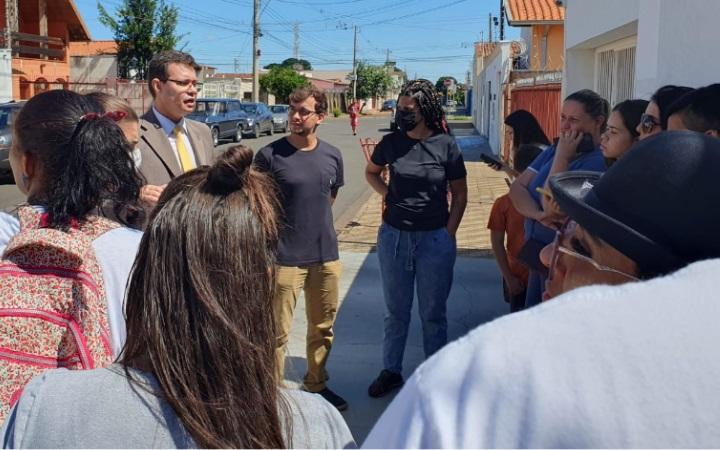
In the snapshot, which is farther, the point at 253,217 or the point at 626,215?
the point at 253,217

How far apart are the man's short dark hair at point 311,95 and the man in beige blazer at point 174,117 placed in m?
0.57

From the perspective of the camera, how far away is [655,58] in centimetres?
480

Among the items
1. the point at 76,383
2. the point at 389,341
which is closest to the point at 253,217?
the point at 76,383

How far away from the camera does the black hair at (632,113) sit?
11.2 ft

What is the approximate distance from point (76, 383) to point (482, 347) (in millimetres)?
763

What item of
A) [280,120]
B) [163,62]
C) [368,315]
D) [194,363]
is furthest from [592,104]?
[280,120]

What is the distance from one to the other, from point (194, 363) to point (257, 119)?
3070cm

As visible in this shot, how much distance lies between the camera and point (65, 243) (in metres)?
1.83

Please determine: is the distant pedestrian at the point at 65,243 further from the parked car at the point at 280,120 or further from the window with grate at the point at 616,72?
the parked car at the point at 280,120

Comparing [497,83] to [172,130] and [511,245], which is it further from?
[172,130]

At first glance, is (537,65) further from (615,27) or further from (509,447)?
(509,447)

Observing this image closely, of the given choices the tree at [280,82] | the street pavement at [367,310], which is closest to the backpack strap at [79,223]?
the street pavement at [367,310]

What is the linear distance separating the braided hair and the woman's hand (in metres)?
0.85

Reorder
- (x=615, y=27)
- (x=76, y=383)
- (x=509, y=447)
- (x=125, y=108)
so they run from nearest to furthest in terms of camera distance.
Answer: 1. (x=509, y=447)
2. (x=76, y=383)
3. (x=125, y=108)
4. (x=615, y=27)
